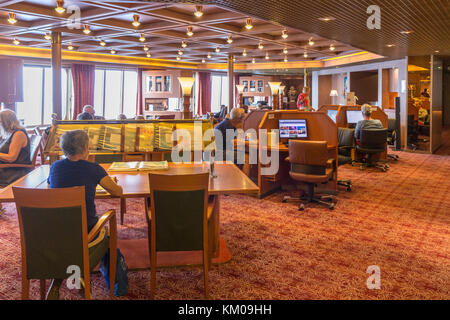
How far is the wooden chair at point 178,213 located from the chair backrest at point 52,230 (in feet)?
1.75

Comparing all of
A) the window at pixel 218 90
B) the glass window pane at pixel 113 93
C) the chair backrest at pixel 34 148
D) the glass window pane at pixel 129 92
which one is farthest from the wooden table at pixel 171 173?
the window at pixel 218 90

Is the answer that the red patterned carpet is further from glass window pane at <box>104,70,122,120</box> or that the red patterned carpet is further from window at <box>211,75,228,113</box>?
window at <box>211,75,228,113</box>

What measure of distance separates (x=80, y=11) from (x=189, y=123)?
3377mm

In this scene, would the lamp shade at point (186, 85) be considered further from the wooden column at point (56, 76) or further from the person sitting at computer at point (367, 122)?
the person sitting at computer at point (367, 122)

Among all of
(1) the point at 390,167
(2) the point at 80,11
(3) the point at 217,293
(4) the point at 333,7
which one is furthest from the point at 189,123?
(1) the point at 390,167

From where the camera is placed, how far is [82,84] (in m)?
13.8

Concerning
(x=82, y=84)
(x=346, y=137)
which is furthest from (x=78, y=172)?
(x=82, y=84)

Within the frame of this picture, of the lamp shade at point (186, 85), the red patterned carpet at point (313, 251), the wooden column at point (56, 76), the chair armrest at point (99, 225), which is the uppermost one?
the wooden column at point (56, 76)

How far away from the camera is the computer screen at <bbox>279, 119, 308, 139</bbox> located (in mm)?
6184

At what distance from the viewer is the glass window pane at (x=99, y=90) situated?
14.8 meters

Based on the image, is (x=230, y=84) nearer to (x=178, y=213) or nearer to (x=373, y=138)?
(x=373, y=138)

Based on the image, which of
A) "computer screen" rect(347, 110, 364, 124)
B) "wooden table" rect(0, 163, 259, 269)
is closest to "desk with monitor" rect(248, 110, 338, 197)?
"wooden table" rect(0, 163, 259, 269)
